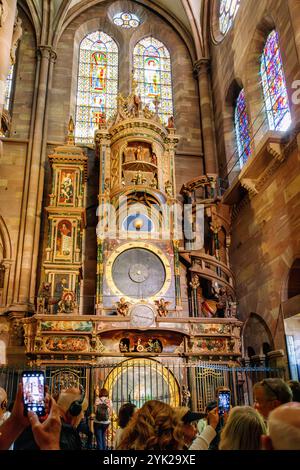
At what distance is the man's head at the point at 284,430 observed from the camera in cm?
148

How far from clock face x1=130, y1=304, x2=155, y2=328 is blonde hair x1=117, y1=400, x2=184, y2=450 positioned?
27.4ft

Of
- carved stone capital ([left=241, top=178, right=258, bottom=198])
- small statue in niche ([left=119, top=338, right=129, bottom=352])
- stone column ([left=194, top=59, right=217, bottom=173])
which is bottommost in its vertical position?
small statue in niche ([left=119, top=338, right=129, bottom=352])

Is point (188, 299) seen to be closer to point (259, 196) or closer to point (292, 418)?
point (259, 196)

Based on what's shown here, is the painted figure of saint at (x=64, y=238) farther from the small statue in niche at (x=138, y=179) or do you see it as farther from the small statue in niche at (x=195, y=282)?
the small statue in niche at (x=195, y=282)

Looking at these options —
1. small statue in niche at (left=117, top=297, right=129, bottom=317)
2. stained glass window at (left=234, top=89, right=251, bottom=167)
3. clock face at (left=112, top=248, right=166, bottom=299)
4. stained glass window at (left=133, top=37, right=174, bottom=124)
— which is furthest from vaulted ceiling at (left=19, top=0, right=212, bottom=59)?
small statue in niche at (left=117, top=297, right=129, bottom=317)

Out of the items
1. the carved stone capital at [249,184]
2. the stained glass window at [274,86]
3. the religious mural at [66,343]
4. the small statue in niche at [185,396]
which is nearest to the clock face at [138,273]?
the religious mural at [66,343]

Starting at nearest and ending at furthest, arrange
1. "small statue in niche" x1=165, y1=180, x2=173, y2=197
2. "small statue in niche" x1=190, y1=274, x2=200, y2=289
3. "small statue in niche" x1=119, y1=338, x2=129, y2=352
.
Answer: "small statue in niche" x1=119, y1=338, x2=129, y2=352 < "small statue in niche" x1=190, y1=274, x2=200, y2=289 < "small statue in niche" x1=165, y1=180, x2=173, y2=197

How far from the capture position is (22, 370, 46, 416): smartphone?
6.46 feet

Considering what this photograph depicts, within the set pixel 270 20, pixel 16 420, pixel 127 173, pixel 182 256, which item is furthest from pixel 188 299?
pixel 16 420

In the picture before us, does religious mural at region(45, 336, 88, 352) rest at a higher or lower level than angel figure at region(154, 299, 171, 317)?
lower

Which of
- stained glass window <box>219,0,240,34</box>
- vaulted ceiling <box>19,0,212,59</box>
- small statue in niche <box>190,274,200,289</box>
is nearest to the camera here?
small statue in niche <box>190,274,200,289</box>

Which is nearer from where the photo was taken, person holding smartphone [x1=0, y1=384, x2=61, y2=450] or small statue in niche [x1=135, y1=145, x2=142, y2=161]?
person holding smartphone [x1=0, y1=384, x2=61, y2=450]

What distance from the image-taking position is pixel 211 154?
15805 mm

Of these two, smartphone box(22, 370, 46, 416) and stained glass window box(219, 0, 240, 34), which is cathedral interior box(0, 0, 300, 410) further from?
smartphone box(22, 370, 46, 416)
